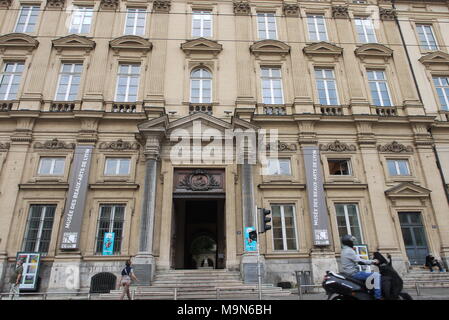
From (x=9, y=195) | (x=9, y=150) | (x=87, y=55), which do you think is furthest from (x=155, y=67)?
(x=9, y=195)

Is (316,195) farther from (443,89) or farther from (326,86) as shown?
(443,89)

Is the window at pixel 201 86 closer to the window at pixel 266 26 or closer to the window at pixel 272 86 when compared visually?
the window at pixel 272 86

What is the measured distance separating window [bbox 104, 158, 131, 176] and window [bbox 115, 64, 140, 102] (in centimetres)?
371

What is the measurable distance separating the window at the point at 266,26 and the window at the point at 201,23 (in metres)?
3.23

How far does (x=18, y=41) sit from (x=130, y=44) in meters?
6.53

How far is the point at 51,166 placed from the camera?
15742 mm

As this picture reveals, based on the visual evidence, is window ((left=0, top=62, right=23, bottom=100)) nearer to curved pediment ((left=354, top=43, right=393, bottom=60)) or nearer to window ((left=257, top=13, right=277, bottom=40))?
window ((left=257, top=13, right=277, bottom=40))

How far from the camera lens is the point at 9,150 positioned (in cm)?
1570

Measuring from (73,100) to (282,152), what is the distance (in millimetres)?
11758

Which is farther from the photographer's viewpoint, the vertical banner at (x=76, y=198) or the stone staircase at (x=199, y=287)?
the vertical banner at (x=76, y=198)

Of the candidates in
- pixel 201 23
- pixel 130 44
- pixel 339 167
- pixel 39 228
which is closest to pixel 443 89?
pixel 339 167

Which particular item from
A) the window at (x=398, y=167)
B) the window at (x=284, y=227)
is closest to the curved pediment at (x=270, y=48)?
the window at (x=398, y=167)

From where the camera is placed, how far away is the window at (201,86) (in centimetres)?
1789

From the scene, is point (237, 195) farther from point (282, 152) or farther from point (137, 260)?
point (137, 260)
